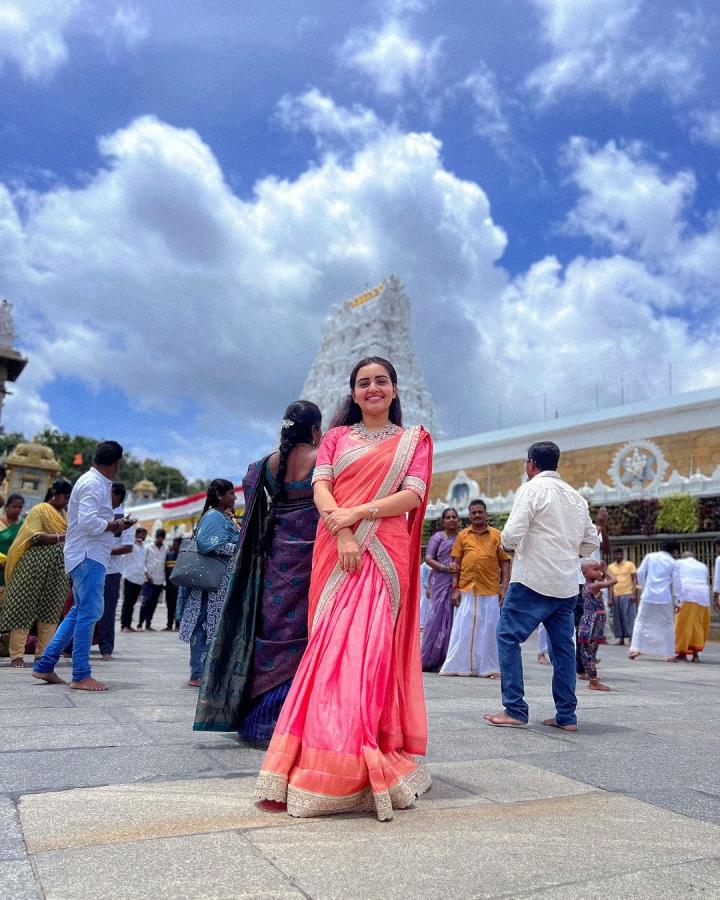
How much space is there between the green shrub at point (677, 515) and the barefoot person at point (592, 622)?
10.6 meters

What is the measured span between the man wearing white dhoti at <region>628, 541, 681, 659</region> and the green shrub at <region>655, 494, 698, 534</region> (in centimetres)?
626

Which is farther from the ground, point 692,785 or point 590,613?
point 590,613

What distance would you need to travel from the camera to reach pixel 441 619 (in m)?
6.92

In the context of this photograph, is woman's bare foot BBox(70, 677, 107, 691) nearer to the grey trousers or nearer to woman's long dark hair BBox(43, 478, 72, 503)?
woman's long dark hair BBox(43, 478, 72, 503)

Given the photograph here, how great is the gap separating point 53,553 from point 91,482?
1587 mm

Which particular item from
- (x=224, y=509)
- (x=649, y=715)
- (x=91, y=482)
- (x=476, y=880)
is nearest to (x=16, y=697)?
(x=91, y=482)

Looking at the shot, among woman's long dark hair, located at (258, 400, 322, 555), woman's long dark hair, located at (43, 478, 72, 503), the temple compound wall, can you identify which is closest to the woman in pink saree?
woman's long dark hair, located at (258, 400, 322, 555)

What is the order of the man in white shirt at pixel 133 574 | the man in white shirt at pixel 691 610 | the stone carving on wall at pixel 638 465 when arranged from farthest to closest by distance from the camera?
the stone carving on wall at pixel 638 465, the man in white shirt at pixel 133 574, the man in white shirt at pixel 691 610

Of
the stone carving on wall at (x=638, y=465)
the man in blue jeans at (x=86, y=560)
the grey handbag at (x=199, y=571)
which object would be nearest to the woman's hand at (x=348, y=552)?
the grey handbag at (x=199, y=571)

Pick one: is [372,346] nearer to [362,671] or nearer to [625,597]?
[625,597]

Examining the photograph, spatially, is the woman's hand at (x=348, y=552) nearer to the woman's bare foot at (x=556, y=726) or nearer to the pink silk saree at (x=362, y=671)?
the pink silk saree at (x=362, y=671)

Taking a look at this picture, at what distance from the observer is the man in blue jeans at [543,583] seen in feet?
12.8

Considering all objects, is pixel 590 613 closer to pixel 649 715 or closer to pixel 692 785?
pixel 649 715

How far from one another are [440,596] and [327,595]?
15.0 ft
